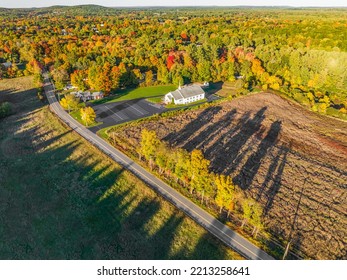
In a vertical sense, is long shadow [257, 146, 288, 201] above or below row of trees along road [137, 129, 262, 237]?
below

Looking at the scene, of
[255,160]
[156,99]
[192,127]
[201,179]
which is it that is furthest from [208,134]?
[156,99]

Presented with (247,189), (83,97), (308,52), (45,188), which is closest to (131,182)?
(45,188)

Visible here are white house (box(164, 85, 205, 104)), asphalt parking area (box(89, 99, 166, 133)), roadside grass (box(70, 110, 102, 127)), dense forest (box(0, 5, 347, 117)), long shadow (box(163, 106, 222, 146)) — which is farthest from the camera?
dense forest (box(0, 5, 347, 117))

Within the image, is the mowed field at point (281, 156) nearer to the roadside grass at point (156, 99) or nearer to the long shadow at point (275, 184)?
the long shadow at point (275, 184)

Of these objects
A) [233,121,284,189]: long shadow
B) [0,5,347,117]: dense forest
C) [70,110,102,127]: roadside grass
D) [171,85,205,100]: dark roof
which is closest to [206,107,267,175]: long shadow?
[233,121,284,189]: long shadow

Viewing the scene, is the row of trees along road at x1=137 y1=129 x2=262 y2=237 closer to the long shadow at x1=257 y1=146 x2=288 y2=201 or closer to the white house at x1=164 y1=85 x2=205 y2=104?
the long shadow at x1=257 y1=146 x2=288 y2=201

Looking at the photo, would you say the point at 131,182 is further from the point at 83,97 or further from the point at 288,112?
the point at 288,112
